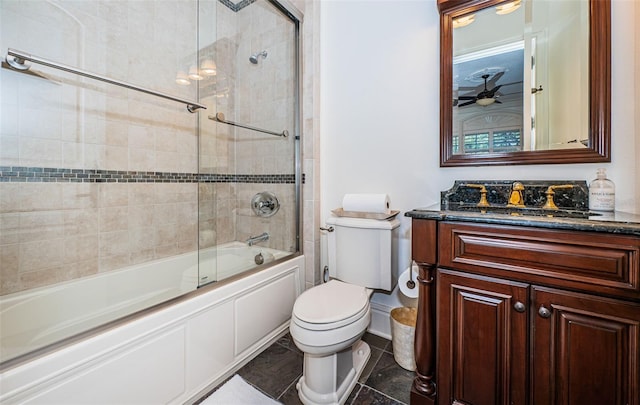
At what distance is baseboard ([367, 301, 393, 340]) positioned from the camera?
169cm

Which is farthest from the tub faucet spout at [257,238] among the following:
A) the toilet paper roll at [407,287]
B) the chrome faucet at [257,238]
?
the toilet paper roll at [407,287]

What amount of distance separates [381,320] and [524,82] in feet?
5.18

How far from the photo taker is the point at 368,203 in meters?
1.50

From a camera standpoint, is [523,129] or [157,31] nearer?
[523,129]

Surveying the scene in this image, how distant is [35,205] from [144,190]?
Result: 0.49 meters

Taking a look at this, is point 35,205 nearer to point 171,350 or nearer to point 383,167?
point 171,350

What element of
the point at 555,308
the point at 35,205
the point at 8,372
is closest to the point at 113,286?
the point at 35,205

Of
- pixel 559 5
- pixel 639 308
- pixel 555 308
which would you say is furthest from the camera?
pixel 559 5

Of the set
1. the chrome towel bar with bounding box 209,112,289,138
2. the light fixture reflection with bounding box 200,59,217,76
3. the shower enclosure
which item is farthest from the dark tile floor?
the light fixture reflection with bounding box 200,59,217,76

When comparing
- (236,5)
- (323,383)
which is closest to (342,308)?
(323,383)

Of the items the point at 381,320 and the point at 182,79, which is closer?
the point at 381,320

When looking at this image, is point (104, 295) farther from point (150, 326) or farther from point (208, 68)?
point (208, 68)

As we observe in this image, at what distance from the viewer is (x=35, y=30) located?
4.17 feet

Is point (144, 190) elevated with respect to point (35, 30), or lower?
lower
